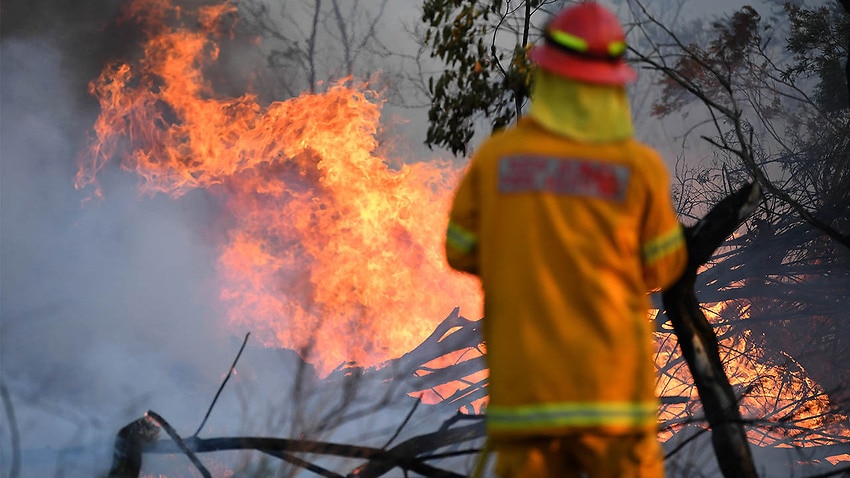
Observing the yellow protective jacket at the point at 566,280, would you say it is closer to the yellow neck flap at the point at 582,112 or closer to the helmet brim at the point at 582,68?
the yellow neck flap at the point at 582,112

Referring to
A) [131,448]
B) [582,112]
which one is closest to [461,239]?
[582,112]

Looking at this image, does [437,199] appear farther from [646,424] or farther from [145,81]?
[646,424]

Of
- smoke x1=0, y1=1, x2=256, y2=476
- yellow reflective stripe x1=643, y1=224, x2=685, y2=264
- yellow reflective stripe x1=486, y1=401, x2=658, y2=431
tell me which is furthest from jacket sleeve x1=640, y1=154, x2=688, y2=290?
smoke x1=0, y1=1, x2=256, y2=476

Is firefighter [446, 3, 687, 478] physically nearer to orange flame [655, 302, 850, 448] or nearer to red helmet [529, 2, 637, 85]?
red helmet [529, 2, 637, 85]

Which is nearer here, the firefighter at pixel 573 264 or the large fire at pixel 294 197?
the firefighter at pixel 573 264

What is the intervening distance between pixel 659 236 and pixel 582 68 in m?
0.46

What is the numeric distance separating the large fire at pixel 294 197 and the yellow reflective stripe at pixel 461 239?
221 inches

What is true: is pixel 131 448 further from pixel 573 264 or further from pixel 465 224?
pixel 573 264

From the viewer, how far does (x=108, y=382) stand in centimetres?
623

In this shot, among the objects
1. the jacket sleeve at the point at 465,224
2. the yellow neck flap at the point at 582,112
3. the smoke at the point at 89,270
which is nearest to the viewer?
the yellow neck flap at the point at 582,112

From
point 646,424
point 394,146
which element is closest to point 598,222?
point 646,424

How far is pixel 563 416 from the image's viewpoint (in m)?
2.00

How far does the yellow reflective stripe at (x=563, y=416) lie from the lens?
200cm

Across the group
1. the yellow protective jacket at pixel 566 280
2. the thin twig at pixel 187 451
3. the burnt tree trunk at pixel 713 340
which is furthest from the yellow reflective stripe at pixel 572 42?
the thin twig at pixel 187 451
